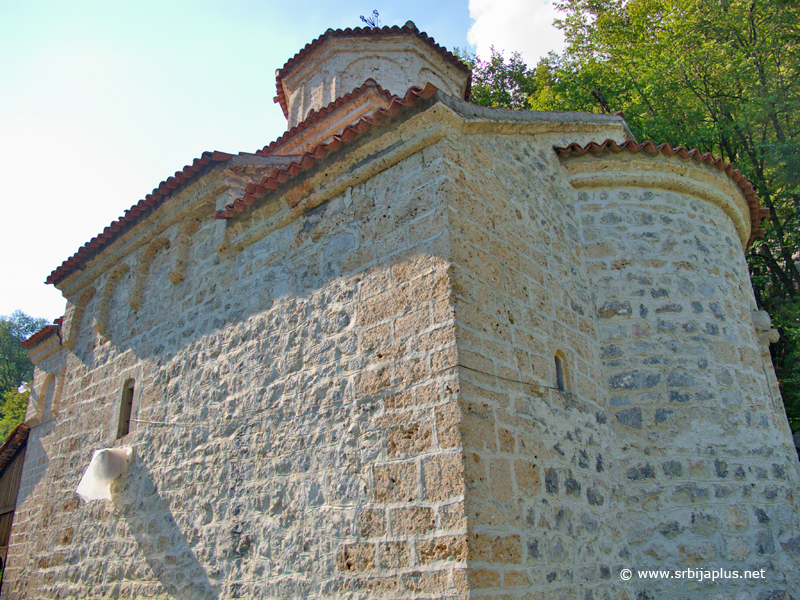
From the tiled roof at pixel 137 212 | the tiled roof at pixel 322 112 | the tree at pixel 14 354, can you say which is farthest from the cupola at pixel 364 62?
the tree at pixel 14 354

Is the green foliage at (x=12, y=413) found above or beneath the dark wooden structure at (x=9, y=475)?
above

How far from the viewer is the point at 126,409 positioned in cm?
578

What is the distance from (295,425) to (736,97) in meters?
11.2

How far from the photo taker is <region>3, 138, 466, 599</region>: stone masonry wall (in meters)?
3.11

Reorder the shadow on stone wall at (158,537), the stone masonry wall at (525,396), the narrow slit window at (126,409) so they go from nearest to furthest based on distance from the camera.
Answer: the stone masonry wall at (525,396) < the shadow on stone wall at (158,537) < the narrow slit window at (126,409)

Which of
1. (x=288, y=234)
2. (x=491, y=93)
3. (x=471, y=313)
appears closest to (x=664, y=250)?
(x=471, y=313)

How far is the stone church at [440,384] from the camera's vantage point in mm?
3168

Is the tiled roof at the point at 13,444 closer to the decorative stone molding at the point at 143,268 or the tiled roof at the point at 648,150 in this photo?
the decorative stone molding at the point at 143,268

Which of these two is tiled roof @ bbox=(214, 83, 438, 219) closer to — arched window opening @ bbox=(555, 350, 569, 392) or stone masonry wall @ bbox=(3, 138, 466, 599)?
stone masonry wall @ bbox=(3, 138, 466, 599)

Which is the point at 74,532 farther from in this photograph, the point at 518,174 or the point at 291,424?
the point at 518,174

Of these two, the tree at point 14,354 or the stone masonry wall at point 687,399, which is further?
the tree at point 14,354

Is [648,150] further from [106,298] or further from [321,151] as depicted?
[106,298]

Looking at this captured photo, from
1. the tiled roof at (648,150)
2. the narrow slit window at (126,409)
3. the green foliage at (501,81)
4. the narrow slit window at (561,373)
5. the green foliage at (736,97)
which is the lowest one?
the narrow slit window at (561,373)

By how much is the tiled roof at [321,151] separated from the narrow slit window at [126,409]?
2128 mm
